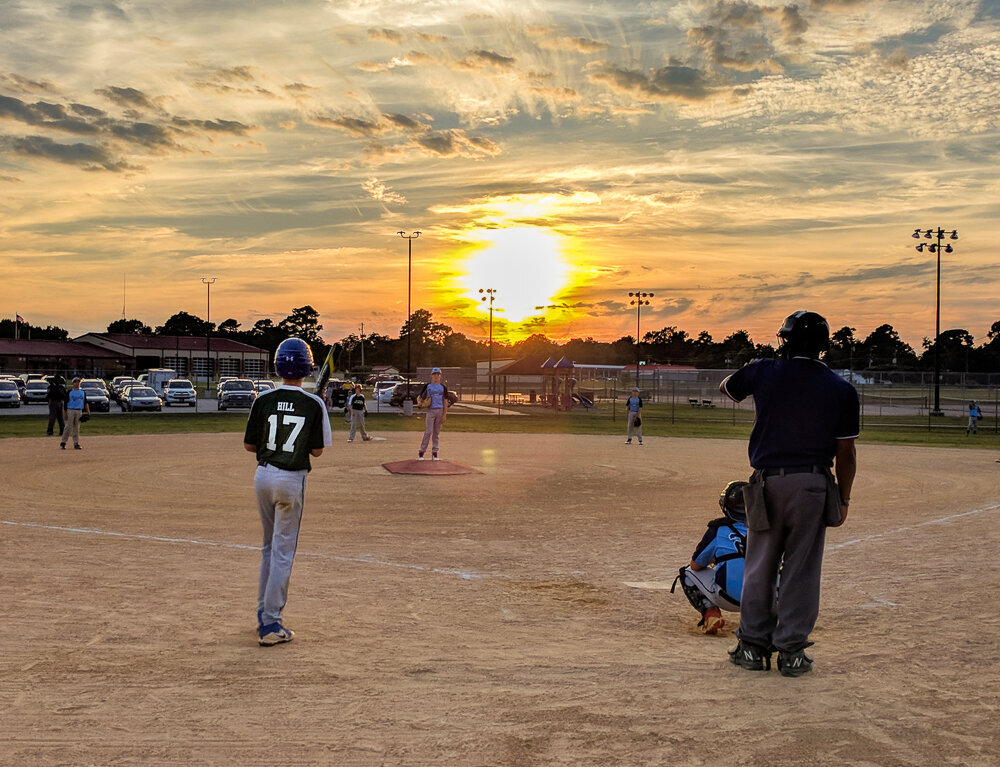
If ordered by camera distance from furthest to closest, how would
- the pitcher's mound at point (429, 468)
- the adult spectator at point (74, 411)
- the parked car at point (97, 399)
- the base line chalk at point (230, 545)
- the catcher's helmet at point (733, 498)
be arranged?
the parked car at point (97, 399) → the adult spectator at point (74, 411) → the pitcher's mound at point (429, 468) → the base line chalk at point (230, 545) → the catcher's helmet at point (733, 498)

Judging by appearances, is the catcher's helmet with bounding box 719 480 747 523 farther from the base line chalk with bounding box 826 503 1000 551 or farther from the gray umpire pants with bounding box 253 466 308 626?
the base line chalk with bounding box 826 503 1000 551

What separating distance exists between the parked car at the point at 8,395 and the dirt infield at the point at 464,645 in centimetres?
3732

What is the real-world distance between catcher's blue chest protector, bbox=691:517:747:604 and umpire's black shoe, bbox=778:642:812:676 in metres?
0.98

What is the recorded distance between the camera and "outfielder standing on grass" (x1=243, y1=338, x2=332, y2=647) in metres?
6.38

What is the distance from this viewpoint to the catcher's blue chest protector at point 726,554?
22.3ft

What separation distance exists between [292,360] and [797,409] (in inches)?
140

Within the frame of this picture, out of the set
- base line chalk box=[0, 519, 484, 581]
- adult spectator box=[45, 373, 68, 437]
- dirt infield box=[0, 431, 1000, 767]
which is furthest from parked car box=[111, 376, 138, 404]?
base line chalk box=[0, 519, 484, 581]

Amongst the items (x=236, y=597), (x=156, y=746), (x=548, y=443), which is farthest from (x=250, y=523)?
(x=548, y=443)

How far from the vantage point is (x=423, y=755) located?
4.46 metres

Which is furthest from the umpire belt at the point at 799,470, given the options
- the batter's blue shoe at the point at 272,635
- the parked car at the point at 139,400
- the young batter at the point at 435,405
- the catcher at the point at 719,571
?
the parked car at the point at 139,400

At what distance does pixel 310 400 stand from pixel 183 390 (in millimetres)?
46798

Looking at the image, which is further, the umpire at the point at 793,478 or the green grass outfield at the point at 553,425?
the green grass outfield at the point at 553,425

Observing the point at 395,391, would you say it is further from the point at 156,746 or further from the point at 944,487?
the point at 156,746

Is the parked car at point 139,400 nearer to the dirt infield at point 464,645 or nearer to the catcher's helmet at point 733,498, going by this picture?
the dirt infield at point 464,645
